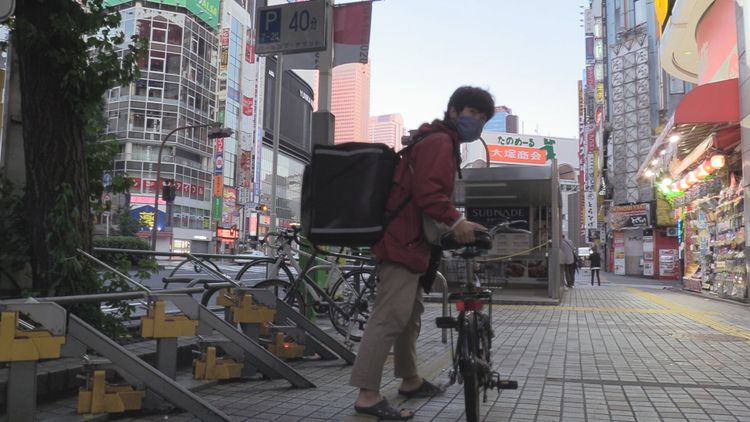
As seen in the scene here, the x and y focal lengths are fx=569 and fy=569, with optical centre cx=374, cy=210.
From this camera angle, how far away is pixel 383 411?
3.11m

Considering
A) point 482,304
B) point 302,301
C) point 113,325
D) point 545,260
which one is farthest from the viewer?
point 545,260

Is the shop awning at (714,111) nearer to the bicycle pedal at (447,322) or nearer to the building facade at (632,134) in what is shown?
the bicycle pedal at (447,322)

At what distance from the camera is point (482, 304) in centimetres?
309

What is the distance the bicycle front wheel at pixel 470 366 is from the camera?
2896 mm

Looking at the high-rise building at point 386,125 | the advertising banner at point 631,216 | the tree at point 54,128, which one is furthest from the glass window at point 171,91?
the tree at point 54,128

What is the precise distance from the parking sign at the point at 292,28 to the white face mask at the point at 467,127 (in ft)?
12.2

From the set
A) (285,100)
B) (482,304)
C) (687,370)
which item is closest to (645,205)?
(687,370)

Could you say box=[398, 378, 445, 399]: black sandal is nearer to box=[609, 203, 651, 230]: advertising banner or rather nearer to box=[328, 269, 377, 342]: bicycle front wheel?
box=[328, 269, 377, 342]: bicycle front wheel

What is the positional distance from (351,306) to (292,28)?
3.42 m

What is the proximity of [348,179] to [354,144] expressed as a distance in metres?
0.20

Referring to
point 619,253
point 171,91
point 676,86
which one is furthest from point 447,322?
point 171,91

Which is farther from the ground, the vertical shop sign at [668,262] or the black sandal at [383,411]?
the vertical shop sign at [668,262]

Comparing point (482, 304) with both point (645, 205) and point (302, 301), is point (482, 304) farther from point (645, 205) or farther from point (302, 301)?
point (645, 205)

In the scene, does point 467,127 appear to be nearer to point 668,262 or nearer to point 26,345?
point 26,345
